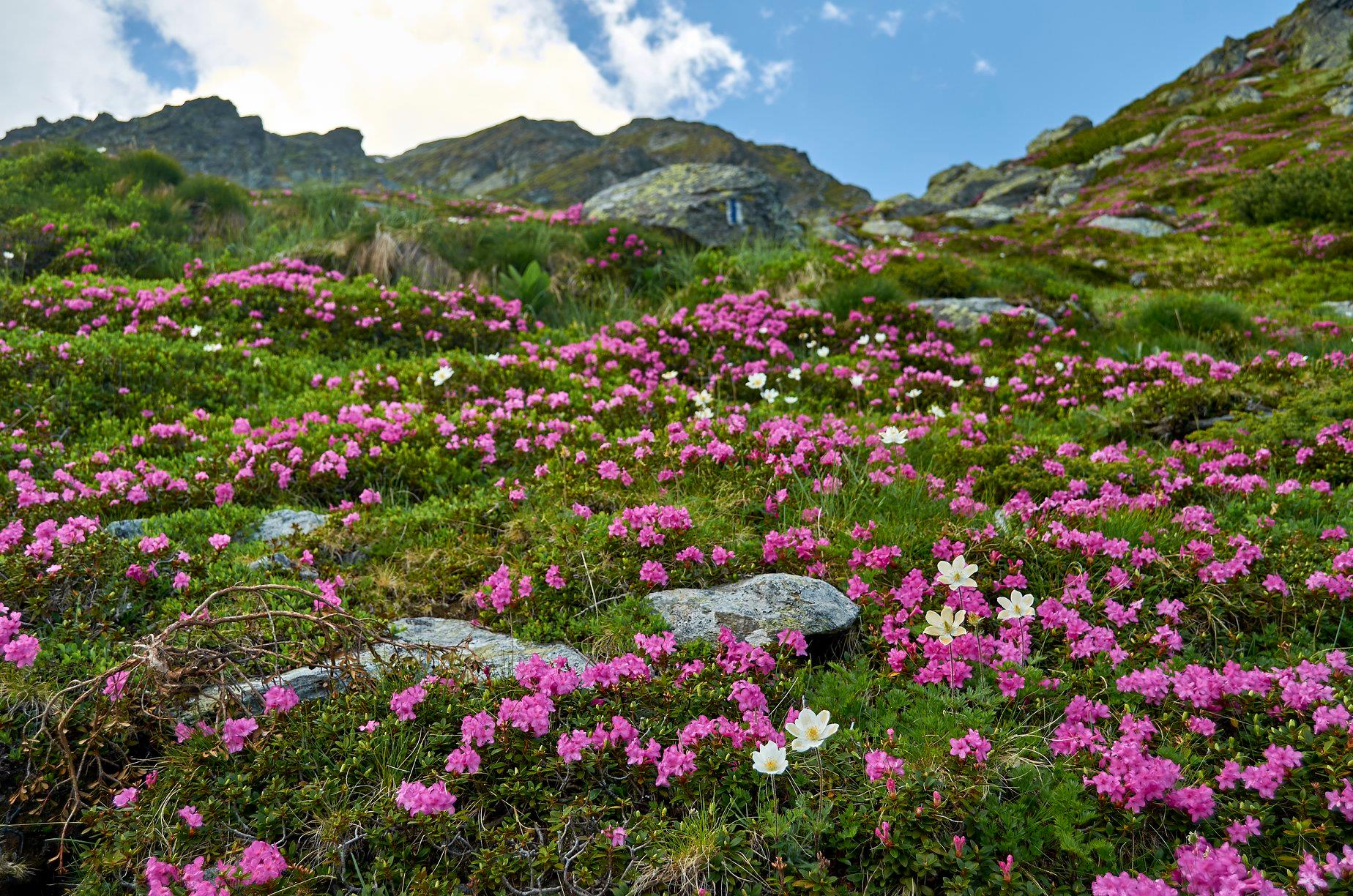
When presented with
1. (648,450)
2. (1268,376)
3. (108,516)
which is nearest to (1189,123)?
(1268,376)

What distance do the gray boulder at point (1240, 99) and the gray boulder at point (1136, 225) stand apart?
89.4ft

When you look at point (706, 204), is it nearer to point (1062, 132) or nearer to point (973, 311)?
point (973, 311)

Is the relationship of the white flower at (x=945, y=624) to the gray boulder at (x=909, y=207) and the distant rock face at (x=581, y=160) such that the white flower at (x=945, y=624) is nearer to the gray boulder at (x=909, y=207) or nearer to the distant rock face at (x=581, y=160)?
the gray boulder at (x=909, y=207)

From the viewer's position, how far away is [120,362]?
690cm

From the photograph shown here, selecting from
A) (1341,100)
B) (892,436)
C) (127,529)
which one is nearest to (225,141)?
(1341,100)

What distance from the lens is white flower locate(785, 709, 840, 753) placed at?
100 inches

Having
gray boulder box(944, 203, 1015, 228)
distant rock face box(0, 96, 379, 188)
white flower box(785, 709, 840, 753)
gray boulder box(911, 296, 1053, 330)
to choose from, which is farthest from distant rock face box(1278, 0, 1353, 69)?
distant rock face box(0, 96, 379, 188)

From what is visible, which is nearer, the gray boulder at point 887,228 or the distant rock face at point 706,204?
the distant rock face at point 706,204

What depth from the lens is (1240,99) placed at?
4306 cm

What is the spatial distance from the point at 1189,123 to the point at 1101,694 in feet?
165

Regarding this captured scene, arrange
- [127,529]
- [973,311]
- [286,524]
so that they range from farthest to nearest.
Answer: [973,311], [286,524], [127,529]

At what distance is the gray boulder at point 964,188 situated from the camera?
47.7 meters

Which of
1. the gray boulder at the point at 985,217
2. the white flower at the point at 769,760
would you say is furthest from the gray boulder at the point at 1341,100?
the white flower at the point at 769,760

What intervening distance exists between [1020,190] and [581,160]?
108 meters
